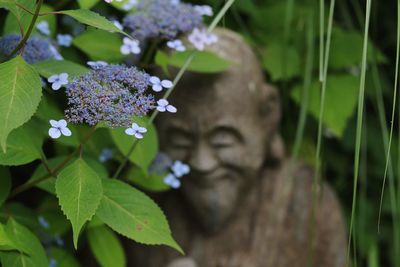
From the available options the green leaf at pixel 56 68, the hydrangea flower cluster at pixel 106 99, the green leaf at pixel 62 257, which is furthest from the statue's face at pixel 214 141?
the hydrangea flower cluster at pixel 106 99

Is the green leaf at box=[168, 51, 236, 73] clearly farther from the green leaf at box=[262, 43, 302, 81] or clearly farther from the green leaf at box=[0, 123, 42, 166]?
the green leaf at box=[0, 123, 42, 166]

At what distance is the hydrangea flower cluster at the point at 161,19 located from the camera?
1616 millimetres

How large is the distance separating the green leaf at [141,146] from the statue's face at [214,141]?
8.1 inches

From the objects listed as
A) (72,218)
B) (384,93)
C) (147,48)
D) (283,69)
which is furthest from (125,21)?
(384,93)

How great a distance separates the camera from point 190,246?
6.53ft

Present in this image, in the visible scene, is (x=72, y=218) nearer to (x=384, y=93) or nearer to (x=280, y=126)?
(x=280, y=126)

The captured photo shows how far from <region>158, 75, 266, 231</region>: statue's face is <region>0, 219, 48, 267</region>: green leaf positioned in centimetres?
57

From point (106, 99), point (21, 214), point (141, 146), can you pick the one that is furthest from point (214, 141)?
point (106, 99)

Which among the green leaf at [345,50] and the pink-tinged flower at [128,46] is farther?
the green leaf at [345,50]

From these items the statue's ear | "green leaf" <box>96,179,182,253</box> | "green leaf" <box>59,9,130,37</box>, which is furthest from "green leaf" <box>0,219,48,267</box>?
the statue's ear

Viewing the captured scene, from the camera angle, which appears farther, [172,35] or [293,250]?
[293,250]

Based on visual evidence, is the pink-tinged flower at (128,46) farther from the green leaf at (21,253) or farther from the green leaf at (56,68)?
the green leaf at (21,253)

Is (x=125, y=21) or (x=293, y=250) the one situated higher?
(x=125, y=21)

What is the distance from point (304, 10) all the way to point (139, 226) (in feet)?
4.22
